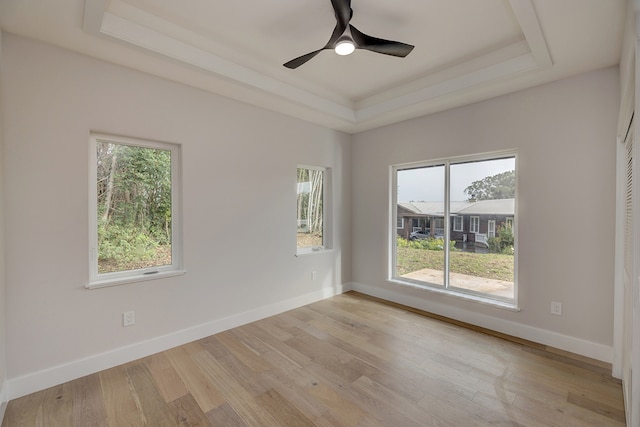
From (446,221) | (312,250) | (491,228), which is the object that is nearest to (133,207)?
(312,250)

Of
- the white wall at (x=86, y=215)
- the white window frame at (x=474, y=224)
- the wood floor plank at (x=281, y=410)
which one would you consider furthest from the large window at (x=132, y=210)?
the white window frame at (x=474, y=224)

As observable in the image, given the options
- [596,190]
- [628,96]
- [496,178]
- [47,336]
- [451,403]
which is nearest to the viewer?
[628,96]

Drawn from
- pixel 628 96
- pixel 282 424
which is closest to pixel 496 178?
pixel 628 96

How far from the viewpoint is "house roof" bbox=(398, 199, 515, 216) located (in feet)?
10.4

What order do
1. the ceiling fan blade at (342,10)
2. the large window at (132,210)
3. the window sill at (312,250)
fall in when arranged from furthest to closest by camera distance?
1. the window sill at (312,250)
2. the large window at (132,210)
3. the ceiling fan blade at (342,10)

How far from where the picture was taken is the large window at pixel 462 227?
3197 millimetres

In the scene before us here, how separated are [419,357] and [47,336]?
3.05m

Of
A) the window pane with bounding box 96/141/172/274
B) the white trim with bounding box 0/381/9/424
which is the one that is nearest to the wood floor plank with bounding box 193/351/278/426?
the window pane with bounding box 96/141/172/274

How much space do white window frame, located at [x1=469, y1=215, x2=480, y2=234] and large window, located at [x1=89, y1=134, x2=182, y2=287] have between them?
333cm

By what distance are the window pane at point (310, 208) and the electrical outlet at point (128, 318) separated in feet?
6.88

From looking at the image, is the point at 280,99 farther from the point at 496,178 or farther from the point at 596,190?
the point at 596,190

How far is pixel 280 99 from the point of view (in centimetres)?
327

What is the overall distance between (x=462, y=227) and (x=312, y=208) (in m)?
2.03

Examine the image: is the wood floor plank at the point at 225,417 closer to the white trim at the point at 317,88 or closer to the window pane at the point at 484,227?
the white trim at the point at 317,88
